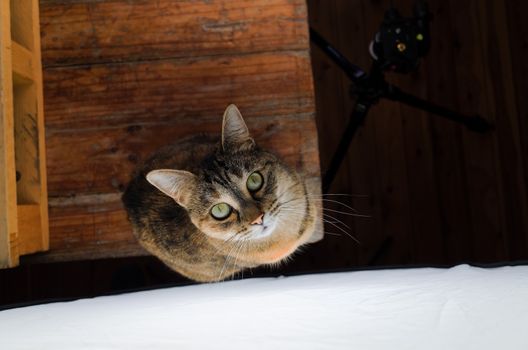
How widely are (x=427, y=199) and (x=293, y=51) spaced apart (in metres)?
1.21

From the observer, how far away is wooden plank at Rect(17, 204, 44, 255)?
1.12 meters

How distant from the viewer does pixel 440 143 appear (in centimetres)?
220

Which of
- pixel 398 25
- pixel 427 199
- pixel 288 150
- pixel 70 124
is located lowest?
pixel 427 199

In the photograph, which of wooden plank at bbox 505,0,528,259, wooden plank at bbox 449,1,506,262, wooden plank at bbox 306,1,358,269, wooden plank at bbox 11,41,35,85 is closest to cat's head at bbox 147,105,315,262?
wooden plank at bbox 11,41,35,85

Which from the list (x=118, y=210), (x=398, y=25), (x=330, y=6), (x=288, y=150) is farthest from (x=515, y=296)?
(x=330, y=6)

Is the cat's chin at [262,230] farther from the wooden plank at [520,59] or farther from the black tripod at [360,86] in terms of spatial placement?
the wooden plank at [520,59]

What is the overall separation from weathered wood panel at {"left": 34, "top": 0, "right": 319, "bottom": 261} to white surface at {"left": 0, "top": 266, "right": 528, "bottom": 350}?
1.65ft

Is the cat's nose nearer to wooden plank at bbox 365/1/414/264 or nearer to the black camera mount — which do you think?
the black camera mount

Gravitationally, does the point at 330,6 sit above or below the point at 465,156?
above

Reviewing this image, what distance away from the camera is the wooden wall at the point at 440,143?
83.4 inches

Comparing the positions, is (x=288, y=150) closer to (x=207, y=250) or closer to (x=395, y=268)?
(x=207, y=250)

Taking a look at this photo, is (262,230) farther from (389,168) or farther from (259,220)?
(389,168)

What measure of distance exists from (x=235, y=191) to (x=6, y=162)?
0.50m

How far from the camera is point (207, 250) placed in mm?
1234
